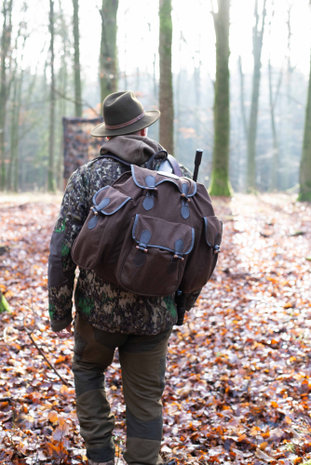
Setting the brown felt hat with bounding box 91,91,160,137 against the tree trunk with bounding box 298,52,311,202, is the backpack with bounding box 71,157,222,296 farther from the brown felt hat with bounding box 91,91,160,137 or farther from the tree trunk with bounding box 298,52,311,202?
the tree trunk with bounding box 298,52,311,202

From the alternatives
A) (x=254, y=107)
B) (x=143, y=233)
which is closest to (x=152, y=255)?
(x=143, y=233)

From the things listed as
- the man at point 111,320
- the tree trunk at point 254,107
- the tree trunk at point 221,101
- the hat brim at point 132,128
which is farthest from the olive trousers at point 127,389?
the tree trunk at point 254,107

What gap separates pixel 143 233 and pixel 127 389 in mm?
1039

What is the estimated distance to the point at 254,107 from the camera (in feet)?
76.8

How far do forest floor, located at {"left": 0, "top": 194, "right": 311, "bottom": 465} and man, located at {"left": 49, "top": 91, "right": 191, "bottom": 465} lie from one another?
71 cm

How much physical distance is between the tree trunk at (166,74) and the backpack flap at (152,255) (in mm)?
8493

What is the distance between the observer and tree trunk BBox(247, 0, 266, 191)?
23.5 meters

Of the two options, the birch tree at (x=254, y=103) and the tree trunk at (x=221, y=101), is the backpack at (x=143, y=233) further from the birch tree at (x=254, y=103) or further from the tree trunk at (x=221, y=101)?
the birch tree at (x=254, y=103)

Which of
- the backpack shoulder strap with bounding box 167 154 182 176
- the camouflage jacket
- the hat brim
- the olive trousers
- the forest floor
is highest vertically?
the hat brim

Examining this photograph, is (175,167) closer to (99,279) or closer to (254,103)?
(99,279)

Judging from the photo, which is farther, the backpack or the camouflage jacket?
the camouflage jacket

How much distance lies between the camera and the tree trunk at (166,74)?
10266 millimetres

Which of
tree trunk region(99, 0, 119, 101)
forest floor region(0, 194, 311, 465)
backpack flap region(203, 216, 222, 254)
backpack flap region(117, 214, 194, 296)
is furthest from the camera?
tree trunk region(99, 0, 119, 101)

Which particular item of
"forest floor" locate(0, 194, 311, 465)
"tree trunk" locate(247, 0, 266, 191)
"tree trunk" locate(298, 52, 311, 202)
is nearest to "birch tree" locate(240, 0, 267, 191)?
"tree trunk" locate(247, 0, 266, 191)
